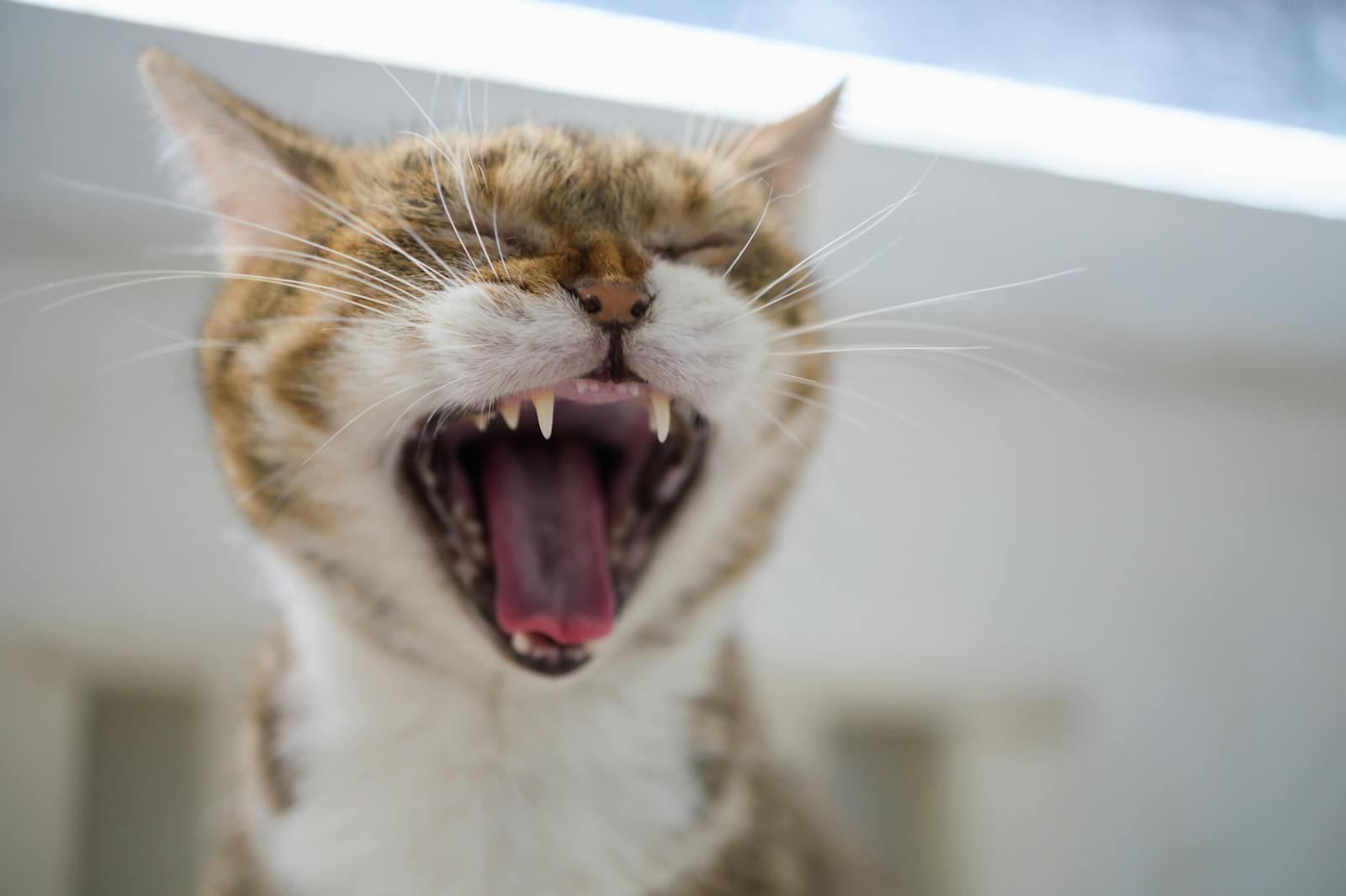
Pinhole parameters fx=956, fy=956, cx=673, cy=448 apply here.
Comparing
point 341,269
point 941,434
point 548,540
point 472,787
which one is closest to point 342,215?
point 341,269

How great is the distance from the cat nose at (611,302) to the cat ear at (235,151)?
30 cm

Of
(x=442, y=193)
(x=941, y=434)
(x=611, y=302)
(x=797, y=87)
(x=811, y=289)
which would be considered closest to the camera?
(x=611, y=302)

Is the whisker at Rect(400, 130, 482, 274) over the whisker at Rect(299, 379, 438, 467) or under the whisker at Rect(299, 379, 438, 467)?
over

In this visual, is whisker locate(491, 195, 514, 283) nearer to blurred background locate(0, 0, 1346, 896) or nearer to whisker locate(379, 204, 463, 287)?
whisker locate(379, 204, 463, 287)

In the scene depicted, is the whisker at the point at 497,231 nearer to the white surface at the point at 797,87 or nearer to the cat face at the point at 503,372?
the cat face at the point at 503,372

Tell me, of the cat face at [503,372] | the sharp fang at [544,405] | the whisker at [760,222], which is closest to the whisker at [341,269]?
the cat face at [503,372]

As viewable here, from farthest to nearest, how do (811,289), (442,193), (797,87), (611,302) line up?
(797,87), (811,289), (442,193), (611,302)

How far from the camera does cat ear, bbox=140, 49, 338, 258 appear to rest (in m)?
0.75

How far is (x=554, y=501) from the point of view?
0.76m

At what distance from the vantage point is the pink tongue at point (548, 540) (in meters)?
0.71

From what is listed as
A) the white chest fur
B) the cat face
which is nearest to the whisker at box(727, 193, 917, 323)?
the cat face

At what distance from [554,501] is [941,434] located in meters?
0.81

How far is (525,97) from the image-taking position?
3.19 feet

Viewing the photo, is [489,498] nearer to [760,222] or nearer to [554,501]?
[554,501]
